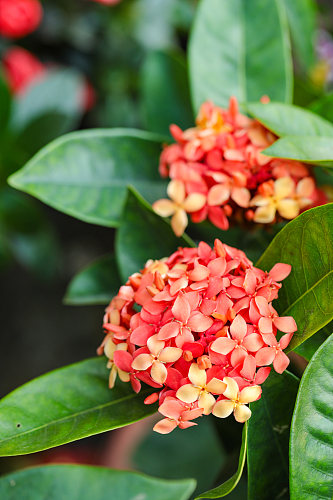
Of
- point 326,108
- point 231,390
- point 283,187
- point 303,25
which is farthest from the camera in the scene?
point 303,25

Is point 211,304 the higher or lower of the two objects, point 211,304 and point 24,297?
the higher

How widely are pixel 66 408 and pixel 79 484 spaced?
0.13 m

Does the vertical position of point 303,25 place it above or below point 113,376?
above

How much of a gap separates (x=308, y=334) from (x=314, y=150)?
17 centimetres

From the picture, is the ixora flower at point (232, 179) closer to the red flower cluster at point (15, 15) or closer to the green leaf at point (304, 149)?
the green leaf at point (304, 149)

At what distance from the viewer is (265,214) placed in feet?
1.79

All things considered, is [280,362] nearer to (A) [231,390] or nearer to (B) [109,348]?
(A) [231,390]

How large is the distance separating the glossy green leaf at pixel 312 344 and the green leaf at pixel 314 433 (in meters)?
0.06

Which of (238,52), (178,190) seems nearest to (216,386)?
(178,190)

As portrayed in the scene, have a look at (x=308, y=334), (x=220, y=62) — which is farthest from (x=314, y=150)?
(x=220, y=62)

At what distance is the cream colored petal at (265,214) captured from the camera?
543 millimetres

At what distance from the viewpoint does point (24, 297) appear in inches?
56.7

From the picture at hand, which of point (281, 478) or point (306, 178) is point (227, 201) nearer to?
point (306, 178)

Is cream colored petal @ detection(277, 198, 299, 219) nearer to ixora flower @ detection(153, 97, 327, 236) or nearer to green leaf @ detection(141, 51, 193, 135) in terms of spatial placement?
ixora flower @ detection(153, 97, 327, 236)
